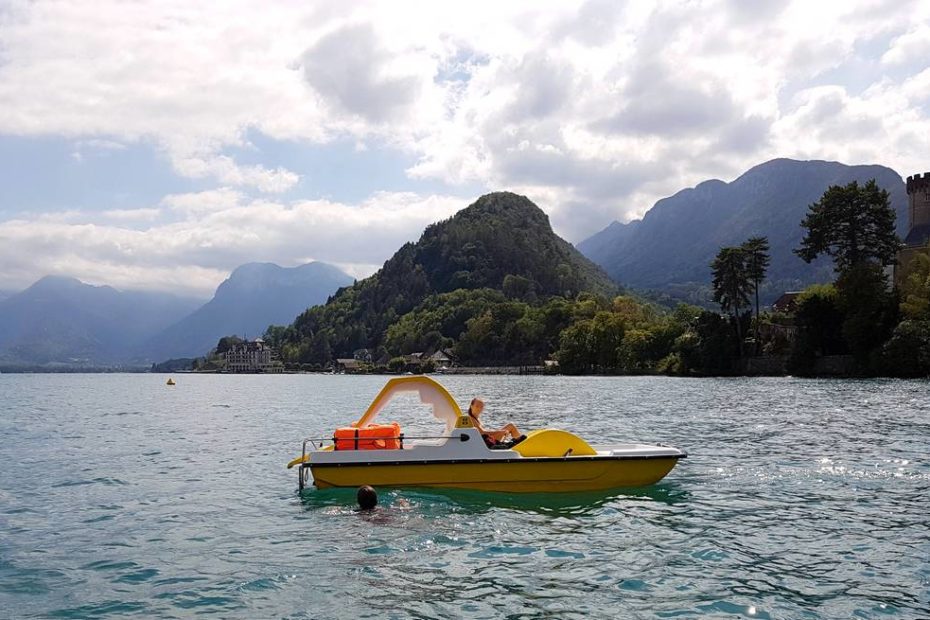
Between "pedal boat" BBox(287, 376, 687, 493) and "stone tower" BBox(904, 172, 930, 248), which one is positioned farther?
"stone tower" BBox(904, 172, 930, 248)

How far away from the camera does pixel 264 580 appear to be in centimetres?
1209

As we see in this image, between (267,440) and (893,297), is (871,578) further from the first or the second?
(893,297)

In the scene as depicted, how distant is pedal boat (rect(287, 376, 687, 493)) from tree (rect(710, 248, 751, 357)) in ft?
326

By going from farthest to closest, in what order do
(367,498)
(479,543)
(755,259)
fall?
1. (755,259)
2. (367,498)
3. (479,543)

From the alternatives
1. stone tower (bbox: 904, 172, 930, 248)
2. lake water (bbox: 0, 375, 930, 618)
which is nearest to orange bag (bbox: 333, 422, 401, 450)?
lake water (bbox: 0, 375, 930, 618)

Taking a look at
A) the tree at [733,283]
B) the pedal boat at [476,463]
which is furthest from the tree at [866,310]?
the pedal boat at [476,463]

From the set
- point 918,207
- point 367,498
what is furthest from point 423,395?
point 918,207

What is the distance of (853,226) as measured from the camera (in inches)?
3780

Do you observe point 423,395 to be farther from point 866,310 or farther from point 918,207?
point 918,207

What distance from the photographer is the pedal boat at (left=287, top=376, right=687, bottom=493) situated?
18859 millimetres

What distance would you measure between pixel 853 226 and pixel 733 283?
20.1m

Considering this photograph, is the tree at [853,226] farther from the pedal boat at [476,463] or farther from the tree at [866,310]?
the pedal boat at [476,463]

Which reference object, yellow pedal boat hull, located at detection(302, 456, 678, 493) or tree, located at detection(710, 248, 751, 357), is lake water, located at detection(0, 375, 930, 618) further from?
tree, located at detection(710, 248, 751, 357)

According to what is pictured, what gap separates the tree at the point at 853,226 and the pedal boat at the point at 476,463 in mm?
86441
